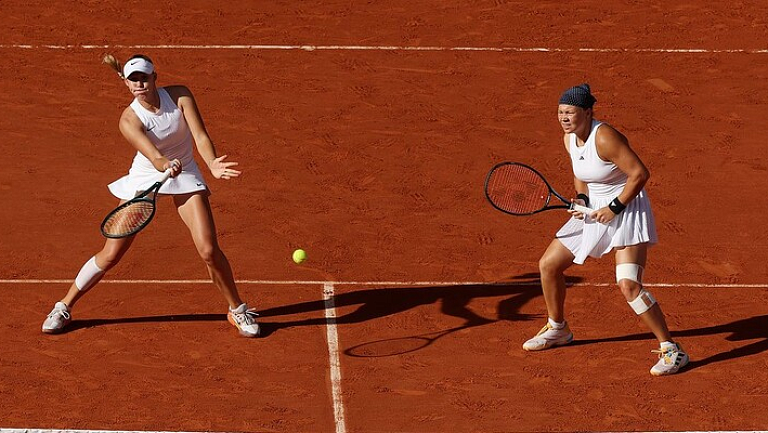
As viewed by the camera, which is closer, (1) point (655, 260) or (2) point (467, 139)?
(1) point (655, 260)

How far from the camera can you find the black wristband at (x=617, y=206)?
9055 millimetres

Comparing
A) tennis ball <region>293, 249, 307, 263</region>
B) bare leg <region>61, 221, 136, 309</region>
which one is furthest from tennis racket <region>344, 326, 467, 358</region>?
bare leg <region>61, 221, 136, 309</region>

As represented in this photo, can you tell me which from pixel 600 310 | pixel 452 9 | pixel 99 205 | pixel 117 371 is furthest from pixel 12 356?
pixel 452 9

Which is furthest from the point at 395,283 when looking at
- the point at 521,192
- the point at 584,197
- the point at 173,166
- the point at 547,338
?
the point at 173,166

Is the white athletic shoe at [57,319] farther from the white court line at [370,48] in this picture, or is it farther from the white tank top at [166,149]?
the white court line at [370,48]

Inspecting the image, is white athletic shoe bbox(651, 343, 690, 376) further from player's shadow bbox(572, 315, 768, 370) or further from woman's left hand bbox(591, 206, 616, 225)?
woman's left hand bbox(591, 206, 616, 225)

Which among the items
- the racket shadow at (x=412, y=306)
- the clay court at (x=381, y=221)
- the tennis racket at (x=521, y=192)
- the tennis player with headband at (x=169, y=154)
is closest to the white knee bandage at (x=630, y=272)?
the tennis racket at (x=521, y=192)

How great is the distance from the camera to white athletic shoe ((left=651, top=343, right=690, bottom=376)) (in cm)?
948

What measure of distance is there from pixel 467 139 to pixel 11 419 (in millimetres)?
6322

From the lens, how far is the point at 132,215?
9.56 meters

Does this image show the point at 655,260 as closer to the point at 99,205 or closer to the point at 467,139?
the point at 467,139

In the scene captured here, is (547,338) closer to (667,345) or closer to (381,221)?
(667,345)

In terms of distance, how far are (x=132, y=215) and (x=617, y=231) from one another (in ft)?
11.1

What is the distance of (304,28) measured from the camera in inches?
639
